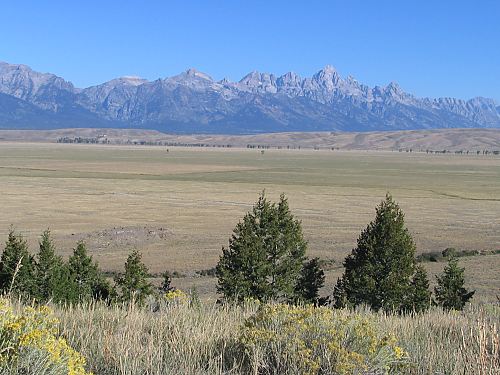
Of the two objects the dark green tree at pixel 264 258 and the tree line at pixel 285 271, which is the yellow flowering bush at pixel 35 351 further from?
the dark green tree at pixel 264 258

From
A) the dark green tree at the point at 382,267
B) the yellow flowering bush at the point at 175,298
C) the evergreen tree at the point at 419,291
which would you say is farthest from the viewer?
the evergreen tree at the point at 419,291

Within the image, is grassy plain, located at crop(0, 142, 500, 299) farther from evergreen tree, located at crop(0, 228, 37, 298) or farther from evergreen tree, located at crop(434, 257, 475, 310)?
evergreen tree, located at crop(0, 228, 37, 298)

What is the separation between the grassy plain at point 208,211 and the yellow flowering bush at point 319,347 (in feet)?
90.7

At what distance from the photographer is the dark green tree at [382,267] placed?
81.5ft

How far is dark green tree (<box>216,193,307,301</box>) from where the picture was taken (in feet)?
84.1

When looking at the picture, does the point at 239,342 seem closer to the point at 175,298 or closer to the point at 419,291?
the point at 175,298

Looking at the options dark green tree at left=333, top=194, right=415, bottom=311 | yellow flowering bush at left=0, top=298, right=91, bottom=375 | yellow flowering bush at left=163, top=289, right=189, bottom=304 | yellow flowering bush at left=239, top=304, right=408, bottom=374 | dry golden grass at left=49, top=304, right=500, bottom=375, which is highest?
yellow flowering bush at left=0, top=298, right=91, bottom=375

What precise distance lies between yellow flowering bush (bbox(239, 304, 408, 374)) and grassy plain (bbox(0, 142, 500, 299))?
27.6 m

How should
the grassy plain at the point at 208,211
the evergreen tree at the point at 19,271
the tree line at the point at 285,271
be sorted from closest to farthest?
the evergreen tree at the point at 19,271 < the tree line at the point at 285,271 < the grassy plain at the point at 208,211

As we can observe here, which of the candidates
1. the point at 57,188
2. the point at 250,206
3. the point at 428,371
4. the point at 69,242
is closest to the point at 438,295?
the point at 428,371

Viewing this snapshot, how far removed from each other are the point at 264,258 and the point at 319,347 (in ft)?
73.6

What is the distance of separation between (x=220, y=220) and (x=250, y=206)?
39.0 feet

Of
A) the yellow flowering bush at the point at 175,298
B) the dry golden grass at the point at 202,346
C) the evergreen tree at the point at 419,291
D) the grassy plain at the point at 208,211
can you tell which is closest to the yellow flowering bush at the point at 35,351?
the dry golden grass at the point at 202,346

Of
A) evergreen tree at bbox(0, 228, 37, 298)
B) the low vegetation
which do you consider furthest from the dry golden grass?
evergreen tree at bbox(0, 228, 37, 298)
